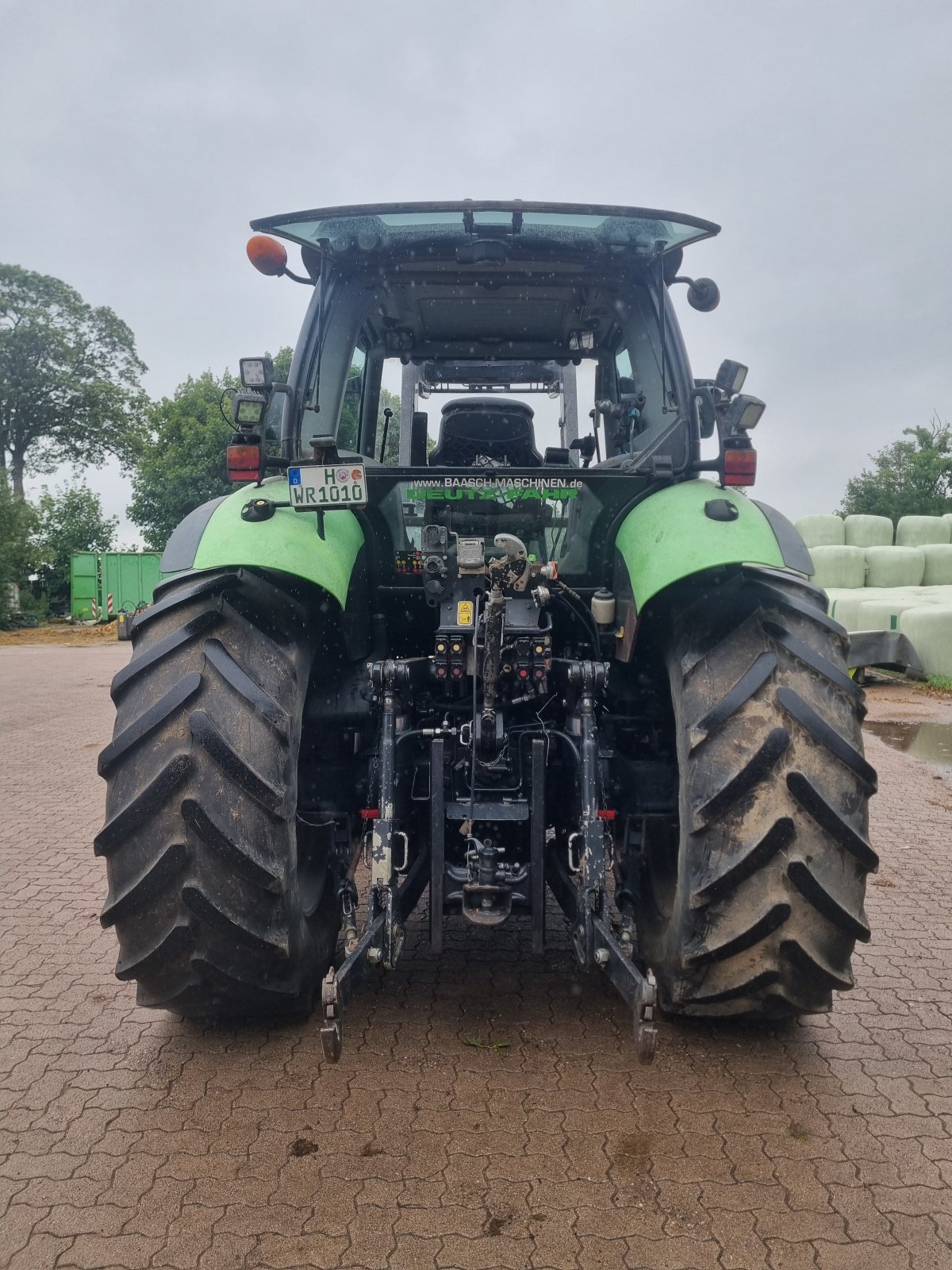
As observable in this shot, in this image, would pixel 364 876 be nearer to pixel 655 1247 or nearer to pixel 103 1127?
pixel 103 1127

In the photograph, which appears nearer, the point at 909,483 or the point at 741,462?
the point at 741,462

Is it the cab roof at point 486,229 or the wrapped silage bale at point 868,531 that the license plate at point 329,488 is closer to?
the cab roof at point 486,229

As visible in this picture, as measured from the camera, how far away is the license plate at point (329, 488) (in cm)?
275

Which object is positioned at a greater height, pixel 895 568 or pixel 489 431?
pixel 489 431

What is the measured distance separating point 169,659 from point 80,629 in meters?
28.6

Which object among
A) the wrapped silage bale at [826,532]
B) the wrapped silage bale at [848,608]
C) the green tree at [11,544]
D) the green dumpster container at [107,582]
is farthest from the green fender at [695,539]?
the green dumpster container at [107,582]

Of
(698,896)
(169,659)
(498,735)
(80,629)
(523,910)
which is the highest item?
(169,659)

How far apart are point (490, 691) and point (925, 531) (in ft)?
70.7

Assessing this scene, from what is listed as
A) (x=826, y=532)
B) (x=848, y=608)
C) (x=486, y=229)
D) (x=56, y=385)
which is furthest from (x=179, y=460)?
(x=486, y=229)

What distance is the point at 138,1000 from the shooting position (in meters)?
2.69

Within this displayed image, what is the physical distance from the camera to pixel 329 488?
277 centimetres

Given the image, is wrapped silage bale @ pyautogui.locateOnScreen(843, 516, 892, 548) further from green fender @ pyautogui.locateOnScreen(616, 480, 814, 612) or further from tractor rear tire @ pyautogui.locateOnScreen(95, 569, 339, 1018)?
tractor rear tire @ pyautogui.locateOnScreen(95, 569, 339, 1018)

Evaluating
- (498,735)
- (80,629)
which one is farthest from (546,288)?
(80,629)

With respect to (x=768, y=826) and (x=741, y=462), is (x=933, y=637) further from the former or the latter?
(x=768, y=826)
